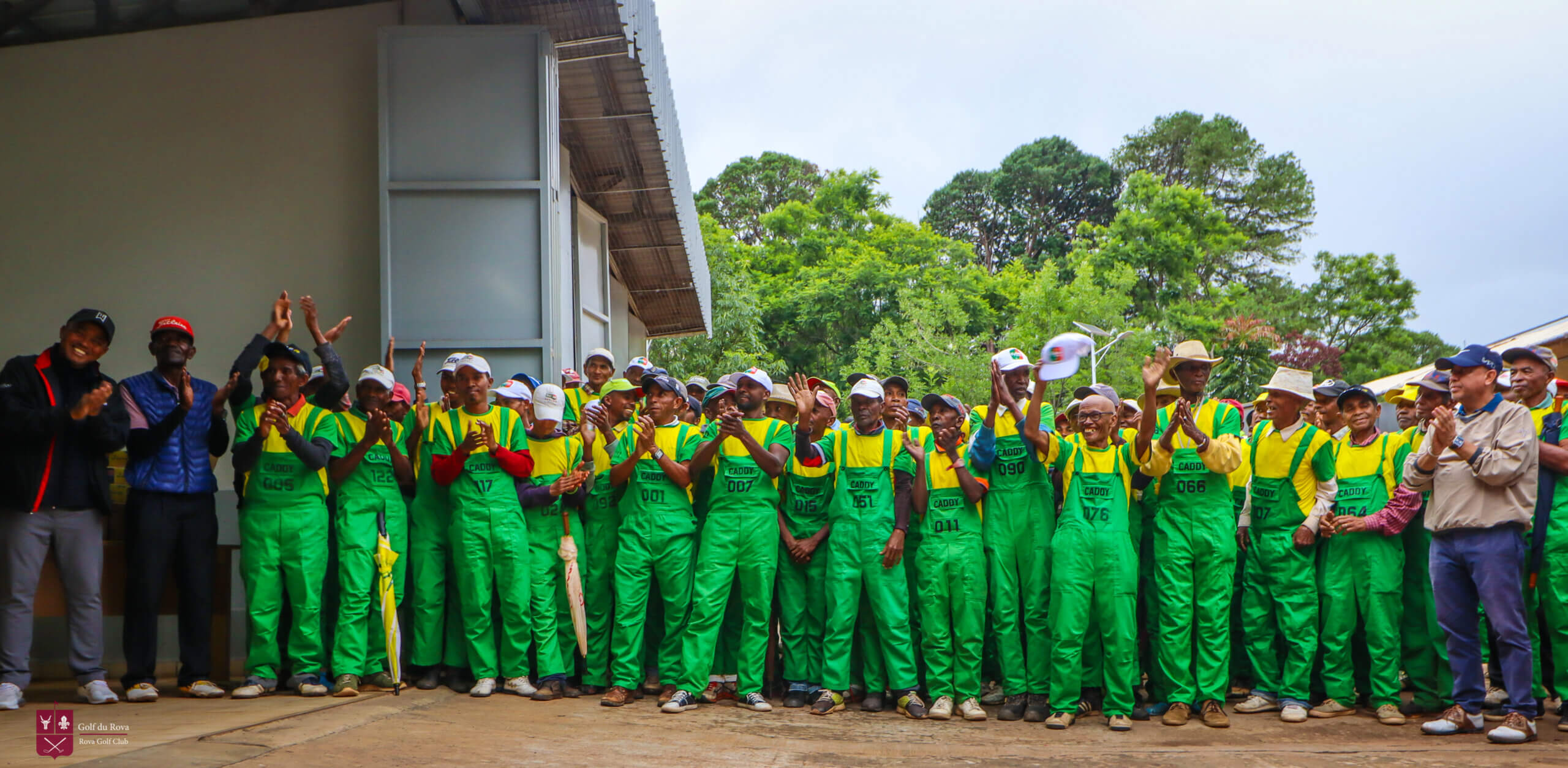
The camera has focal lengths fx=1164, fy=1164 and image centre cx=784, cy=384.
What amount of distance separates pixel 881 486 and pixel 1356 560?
2839 millimetres

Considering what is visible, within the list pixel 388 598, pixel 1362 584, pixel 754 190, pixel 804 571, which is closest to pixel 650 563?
pixel 804 571

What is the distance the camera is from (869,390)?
684 cm

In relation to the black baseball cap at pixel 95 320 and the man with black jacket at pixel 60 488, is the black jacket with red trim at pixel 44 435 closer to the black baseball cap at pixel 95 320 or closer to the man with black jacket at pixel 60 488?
the man with black jacket at pixel 60 488

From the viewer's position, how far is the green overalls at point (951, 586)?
6.78 meters

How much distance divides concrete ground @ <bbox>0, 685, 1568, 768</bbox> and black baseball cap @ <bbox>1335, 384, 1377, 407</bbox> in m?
1.89

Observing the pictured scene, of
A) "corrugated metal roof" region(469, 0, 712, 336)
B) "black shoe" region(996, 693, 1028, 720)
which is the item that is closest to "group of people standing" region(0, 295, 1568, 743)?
"black shoe" region(996, 693, 1028, 720)

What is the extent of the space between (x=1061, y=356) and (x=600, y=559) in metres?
3.07

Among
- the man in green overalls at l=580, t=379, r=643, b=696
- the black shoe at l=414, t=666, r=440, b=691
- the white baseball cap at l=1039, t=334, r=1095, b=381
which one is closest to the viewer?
the white baseball cap at l=1039, t=334, r=1095, b=381

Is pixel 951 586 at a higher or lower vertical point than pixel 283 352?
lower

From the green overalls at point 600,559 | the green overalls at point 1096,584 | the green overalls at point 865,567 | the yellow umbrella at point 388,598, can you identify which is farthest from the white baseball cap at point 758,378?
the yellow umbrella at point 388,598

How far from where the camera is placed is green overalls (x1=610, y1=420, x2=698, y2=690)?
692cm

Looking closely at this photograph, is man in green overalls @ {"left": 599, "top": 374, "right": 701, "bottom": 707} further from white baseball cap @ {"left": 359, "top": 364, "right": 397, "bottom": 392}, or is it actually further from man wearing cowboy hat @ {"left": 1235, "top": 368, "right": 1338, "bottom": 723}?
man wearing cowboy hat @ {"left": 1235, "top": 368, "right": 1338, "bottom": 723}

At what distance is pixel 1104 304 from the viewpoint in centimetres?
3766

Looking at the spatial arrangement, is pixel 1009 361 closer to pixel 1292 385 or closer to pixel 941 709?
pixel 1292 385
